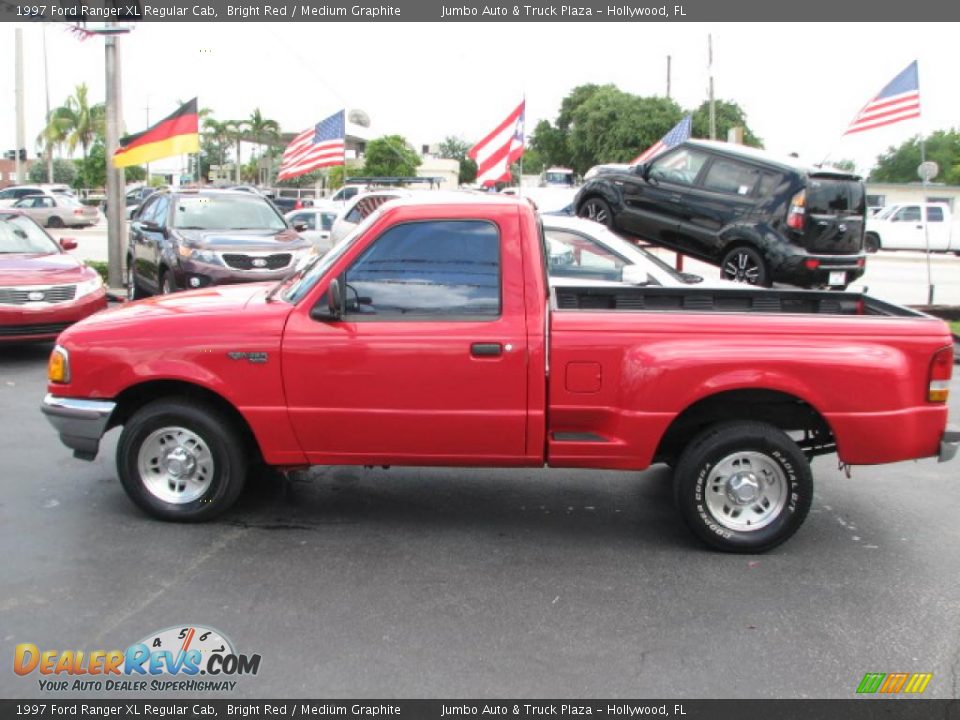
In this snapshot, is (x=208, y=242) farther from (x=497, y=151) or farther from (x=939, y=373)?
(x=939, y=373)

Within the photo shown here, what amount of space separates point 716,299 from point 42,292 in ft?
23.7

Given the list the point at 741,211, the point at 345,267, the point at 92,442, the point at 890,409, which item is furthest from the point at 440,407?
the point at 741,211

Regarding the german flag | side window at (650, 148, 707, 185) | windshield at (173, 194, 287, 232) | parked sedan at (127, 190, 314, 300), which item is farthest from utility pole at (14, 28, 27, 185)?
side window at (650, 148, 707, 185)

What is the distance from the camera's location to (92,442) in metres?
5.39

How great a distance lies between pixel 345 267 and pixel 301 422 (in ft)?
2.94

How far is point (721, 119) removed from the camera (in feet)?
186

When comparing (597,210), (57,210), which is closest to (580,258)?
(597,210)

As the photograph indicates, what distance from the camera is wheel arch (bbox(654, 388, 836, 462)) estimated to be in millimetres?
5156

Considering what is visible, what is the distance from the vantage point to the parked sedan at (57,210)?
36250 mm

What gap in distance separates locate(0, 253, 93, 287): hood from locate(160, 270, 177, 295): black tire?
166cm

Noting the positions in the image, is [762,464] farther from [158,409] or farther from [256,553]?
[158,409]

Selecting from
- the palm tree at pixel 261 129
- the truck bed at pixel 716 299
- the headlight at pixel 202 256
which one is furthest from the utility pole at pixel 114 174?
Answer: the palm tree at pixel 261 129

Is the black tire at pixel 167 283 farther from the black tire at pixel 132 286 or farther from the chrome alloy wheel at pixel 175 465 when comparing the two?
the chrome alloy wheel at pixel 175 465

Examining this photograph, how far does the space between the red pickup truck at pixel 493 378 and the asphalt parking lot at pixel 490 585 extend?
0.43 meters
